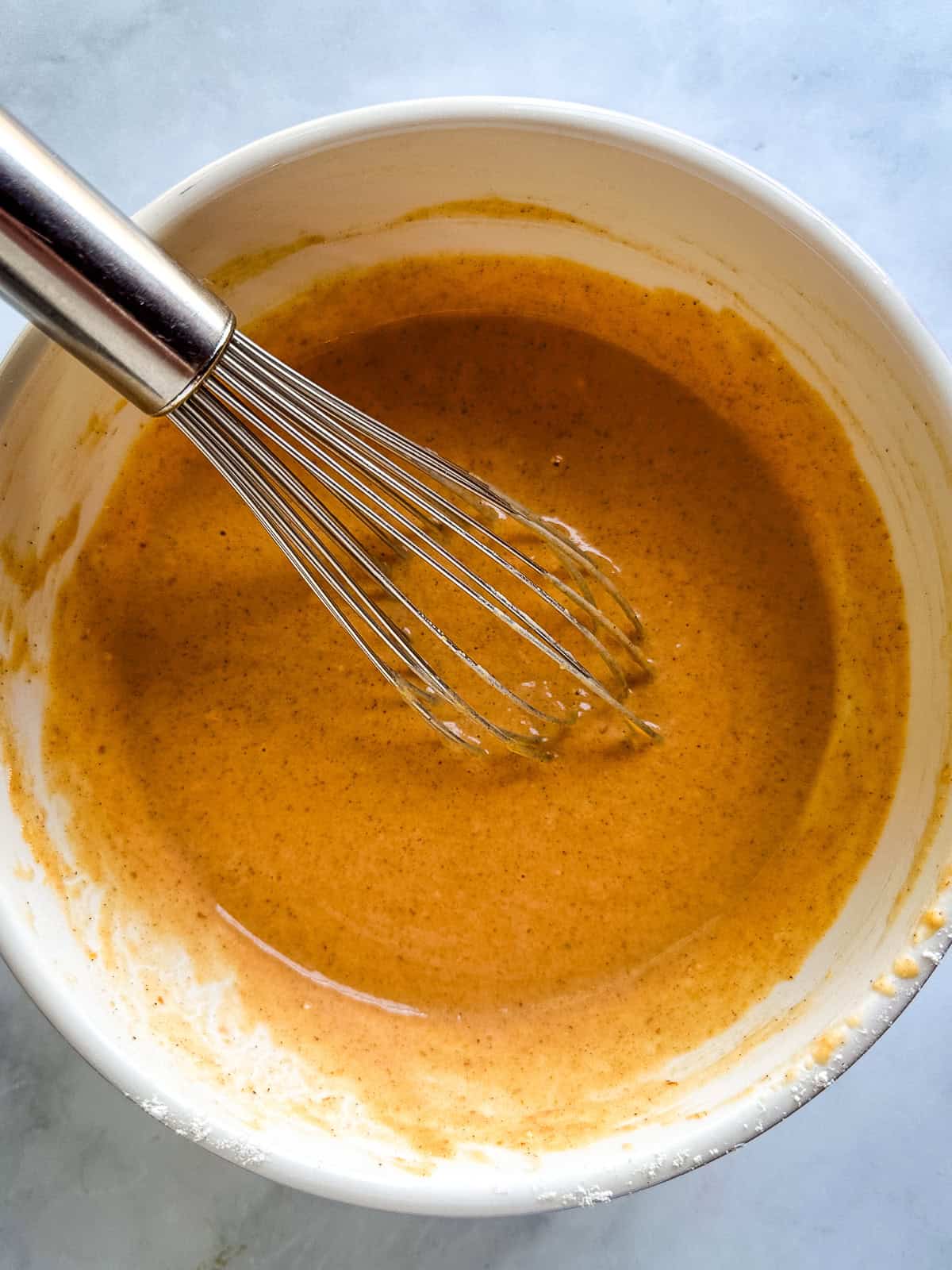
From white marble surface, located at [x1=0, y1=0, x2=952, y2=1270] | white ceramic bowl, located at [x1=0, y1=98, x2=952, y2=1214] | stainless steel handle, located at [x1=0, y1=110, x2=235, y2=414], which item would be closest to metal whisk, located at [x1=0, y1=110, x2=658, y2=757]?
stainless steel handle, located at [x1=0, y1=110, x2=235, y2=414]

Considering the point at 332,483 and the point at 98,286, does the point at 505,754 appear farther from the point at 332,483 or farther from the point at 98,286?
the point at 98,286

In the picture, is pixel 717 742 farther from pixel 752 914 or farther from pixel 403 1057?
pixel 403 1057

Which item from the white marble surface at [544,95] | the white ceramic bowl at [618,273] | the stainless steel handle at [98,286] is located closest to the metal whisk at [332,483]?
the stainless steel handle at [98,286]

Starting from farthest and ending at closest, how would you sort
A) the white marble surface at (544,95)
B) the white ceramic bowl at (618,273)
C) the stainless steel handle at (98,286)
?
the white marble surface at (544,95), the white ceramic bowl at (618,273), the stainless steel handle at (98,286)

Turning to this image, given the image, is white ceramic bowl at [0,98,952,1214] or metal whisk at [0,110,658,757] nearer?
metal whisk at [0,110,658,757]

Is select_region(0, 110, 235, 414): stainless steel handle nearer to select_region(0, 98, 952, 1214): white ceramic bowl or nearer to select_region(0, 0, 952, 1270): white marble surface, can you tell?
select_region(0, 98, 952, 1214): white ceramic bowl

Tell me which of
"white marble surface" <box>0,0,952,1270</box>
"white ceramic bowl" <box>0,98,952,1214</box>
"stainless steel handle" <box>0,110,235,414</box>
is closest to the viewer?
"stainless steel handle" <box>0,110,235,414</box>

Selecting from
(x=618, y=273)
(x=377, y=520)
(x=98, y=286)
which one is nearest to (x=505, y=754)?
(x=377, y=520)

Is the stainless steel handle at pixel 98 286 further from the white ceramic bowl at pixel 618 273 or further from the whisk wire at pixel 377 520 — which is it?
the white ceramic bowl at pixel 618 273
